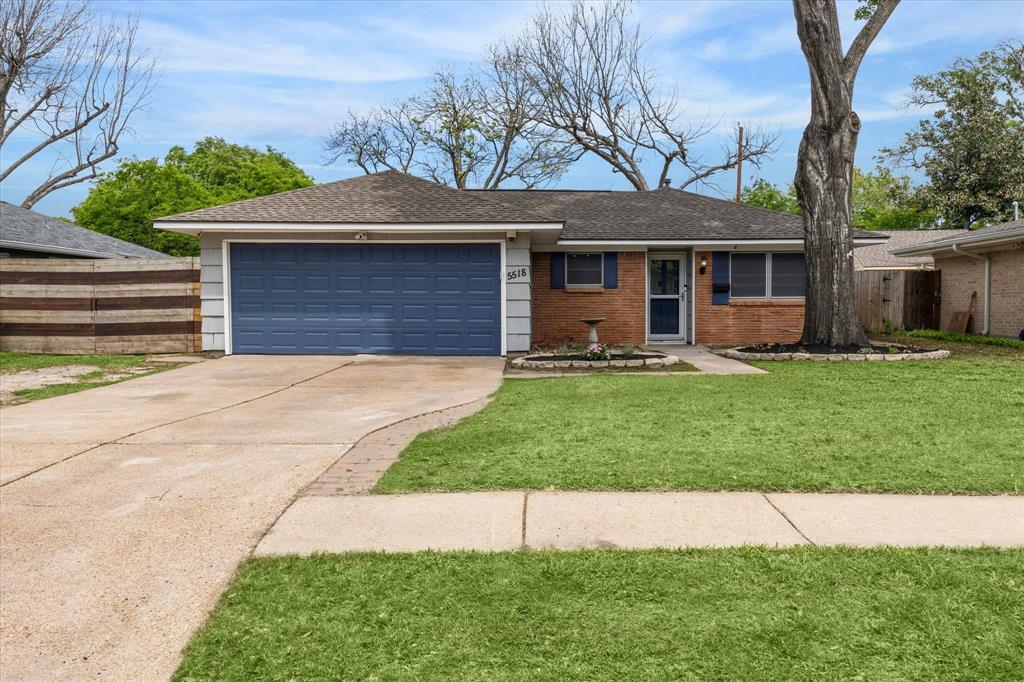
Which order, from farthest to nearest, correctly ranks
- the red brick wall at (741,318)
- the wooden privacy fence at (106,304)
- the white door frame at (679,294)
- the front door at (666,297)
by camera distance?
the front door at (666,297)
the white door frame at (679,294)
the red brick wall at (741,318)
the wooden privacy fence at (106,304)

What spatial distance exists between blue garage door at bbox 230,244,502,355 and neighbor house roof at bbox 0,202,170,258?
7.36m

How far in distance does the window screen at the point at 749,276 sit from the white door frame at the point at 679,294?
114 centimetres

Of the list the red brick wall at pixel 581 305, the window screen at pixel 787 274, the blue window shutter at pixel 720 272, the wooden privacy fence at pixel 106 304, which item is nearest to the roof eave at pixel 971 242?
the window screen at pixel 787 274

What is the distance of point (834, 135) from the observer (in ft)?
47.3

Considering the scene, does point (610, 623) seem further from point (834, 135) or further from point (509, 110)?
point (509, 110)

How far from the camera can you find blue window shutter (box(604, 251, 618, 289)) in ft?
57.9

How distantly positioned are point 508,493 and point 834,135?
1278 cm

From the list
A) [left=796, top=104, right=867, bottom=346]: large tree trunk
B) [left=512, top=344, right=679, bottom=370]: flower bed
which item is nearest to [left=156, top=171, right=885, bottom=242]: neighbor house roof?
[left=796, top=104, right=867, bottom=346]: large tree trunk

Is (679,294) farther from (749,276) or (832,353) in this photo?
(832,353)

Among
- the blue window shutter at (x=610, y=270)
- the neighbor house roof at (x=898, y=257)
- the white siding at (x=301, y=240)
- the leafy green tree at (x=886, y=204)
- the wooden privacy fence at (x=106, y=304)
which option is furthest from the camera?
the leafy green tree at (x=886, y=204)

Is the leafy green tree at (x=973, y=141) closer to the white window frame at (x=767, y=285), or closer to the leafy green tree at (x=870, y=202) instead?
the leafy green tree at (x=870, y=202)

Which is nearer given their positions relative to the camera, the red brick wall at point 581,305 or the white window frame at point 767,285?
the red brick wall at point 581,305

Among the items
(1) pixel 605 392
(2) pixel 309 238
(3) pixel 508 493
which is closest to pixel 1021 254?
(1) pixel 605 392

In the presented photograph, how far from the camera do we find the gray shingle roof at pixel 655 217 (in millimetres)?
17312
